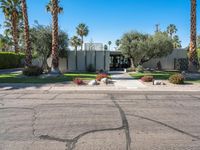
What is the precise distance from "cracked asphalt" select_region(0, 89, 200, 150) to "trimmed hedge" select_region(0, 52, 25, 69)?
109 ft

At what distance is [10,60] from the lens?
4578 cm

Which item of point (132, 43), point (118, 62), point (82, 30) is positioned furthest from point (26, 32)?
point (82, 30)

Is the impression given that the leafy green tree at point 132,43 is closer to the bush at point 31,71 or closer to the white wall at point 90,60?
the white wall at point 90,60

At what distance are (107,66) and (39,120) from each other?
29957mm

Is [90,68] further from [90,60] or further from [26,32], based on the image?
[26,32]

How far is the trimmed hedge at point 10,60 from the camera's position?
42.4 m

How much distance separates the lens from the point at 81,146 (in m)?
6.06

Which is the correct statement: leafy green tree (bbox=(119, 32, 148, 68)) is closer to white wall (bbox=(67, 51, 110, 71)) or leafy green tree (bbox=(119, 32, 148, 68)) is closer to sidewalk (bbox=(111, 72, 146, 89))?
white wall (bbox=(67, 51, 110, 71))

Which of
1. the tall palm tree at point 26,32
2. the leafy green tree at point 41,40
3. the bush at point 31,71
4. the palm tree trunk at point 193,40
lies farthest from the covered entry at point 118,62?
the bush at point 31,71

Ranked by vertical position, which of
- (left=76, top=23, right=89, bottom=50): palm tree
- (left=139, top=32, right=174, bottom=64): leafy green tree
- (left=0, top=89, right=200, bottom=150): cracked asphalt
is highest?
(left=76, top=23, right=89, bottom=50): palm tree

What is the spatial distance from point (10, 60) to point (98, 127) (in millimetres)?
40933

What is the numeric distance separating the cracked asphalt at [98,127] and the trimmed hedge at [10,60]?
33331mm

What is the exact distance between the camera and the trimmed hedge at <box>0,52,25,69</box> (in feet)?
139

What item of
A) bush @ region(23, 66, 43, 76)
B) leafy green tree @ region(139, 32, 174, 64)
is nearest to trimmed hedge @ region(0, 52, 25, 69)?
bush @ region(23, 66, 43, 76)
